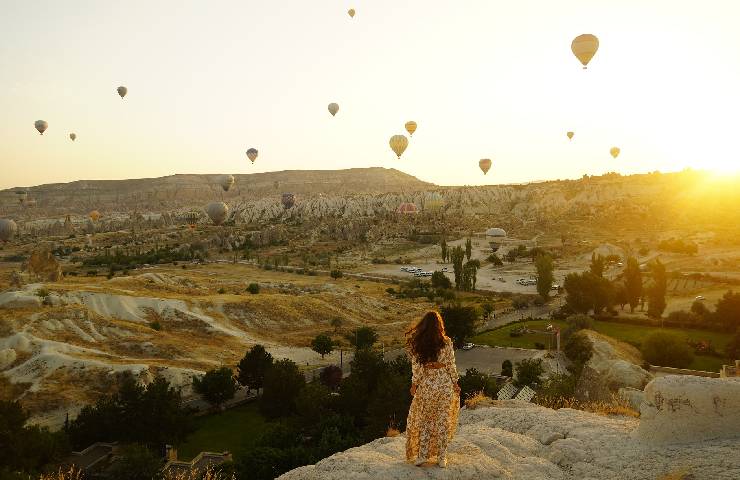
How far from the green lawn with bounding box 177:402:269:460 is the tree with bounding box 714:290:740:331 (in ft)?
104

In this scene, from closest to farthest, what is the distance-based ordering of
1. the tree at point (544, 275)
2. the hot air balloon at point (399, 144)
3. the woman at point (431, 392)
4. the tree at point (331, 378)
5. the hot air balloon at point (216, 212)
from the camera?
1. the woman at point (431, 392)
2. the tree at point (331, 378)
3. the tree at point (544, 275)
4. the hot air balloon at point (399, 144)
5. the hot air balloon at point (216, 212)

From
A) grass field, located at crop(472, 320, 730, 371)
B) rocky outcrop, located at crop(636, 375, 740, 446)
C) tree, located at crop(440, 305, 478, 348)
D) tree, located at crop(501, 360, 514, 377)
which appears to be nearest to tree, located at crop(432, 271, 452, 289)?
grass field, located at crop(472, 320, 730, 371)

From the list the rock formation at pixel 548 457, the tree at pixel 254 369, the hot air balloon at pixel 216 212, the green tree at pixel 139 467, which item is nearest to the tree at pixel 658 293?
the tree at pixel 254 369

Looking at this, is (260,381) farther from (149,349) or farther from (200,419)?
A: (149,349)

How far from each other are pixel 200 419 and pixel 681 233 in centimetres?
8456

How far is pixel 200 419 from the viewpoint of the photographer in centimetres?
2684

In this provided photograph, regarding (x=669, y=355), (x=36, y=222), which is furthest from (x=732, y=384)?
(x=36, y=222)

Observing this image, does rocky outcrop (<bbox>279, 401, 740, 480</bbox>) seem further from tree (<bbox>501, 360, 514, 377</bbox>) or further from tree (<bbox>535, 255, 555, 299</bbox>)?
tree (<bbox>535, 255, 555, 299</bbox>)

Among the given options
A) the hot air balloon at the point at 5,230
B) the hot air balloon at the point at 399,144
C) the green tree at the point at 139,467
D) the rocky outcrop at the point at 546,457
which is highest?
the hot air balloon at the point at 399,144

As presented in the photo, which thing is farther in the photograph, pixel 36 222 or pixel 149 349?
pixel 36 222

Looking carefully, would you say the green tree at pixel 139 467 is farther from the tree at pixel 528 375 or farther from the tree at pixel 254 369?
the tree at pixel 528 375

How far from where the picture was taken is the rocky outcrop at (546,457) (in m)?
6.69

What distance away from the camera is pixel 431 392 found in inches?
278

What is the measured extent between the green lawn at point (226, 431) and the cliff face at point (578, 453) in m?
15.3
